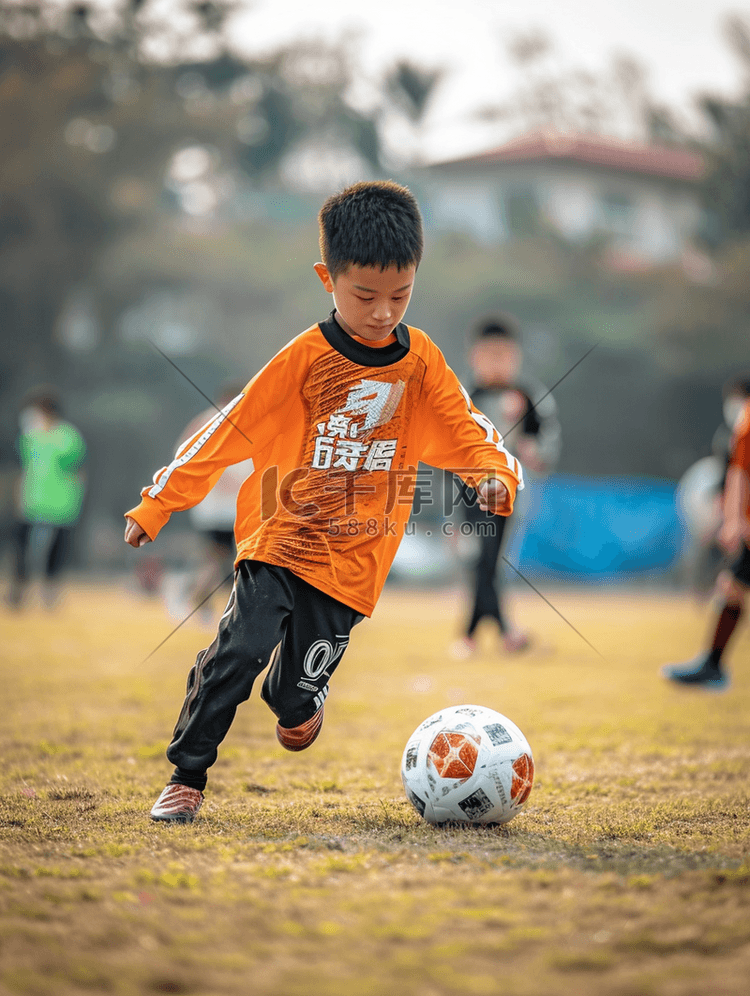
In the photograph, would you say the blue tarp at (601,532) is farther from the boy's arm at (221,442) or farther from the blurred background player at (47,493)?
the boy's arm at (221,442)

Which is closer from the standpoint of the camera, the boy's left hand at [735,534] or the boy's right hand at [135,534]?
the boy's right hand at [135,534]

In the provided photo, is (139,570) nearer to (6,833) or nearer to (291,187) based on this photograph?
(6,833)

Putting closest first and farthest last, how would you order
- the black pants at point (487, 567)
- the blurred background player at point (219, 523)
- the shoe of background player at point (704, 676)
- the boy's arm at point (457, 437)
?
the boy's arm at point (457, 437)
the shoe of background player at point (704, 676)
the black pants at point (487, 567)
the blurred background player at point (219, 523)

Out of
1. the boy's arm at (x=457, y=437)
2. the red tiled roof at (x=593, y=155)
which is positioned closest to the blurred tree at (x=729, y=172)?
the red tiled roof at (x=593, y=155)

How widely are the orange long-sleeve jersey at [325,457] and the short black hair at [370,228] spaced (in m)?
0.26

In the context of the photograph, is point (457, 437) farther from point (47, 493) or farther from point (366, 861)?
point (47, 493)

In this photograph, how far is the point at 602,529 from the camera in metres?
17.4

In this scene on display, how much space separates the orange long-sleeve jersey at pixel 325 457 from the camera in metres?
3.23

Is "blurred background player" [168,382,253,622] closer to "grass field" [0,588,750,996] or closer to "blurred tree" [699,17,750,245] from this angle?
"grass field" [0,588,750,996]

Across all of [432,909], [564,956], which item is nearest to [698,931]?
[564,956]

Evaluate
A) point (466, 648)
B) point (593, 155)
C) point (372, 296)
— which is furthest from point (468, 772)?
point (593, 155)

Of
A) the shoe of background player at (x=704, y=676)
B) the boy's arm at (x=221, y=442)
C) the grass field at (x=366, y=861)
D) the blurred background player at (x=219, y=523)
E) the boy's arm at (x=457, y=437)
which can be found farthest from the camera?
the blurred background player at (x=219, y=523)

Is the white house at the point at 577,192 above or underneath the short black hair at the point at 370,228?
above

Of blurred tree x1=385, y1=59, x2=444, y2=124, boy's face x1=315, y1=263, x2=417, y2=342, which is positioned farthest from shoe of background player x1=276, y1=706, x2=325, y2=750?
blurred tree x1=385, y1=59, x2=444, y2=124
